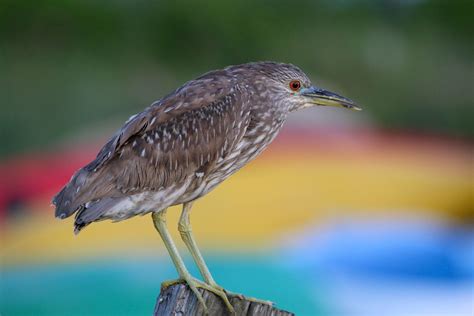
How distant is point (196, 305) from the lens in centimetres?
337

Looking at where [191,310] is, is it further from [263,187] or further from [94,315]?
[263,187]

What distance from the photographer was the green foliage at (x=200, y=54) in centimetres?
1243

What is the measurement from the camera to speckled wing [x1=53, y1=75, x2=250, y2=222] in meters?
3.83

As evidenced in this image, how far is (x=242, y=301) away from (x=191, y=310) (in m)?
0.20

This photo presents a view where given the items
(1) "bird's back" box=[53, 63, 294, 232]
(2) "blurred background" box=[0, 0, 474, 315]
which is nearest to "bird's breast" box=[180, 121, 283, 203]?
(1) "bird's back" box=[53, 63, 294, 232]

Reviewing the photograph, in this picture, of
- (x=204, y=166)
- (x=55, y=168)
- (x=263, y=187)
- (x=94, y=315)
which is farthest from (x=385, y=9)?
(x=204, y=166)

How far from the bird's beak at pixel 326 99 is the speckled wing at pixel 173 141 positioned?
352 mm

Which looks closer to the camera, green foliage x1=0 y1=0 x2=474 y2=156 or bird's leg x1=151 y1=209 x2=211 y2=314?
bird's leg x1=151 y1=209 x2=211 y2=314

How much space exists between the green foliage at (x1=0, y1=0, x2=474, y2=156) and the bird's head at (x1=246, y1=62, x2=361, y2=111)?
8266 mm

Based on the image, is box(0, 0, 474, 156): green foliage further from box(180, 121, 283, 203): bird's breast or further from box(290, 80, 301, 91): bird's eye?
box(180, 121, 283, 203): bird's breast

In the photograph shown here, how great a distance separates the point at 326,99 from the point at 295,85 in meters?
0.16

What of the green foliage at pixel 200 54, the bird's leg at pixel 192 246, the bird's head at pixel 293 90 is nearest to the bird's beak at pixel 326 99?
the bird's head at pixel 293 90

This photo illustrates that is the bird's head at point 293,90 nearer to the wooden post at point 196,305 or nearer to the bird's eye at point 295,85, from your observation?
the bird's eye at point 295,85

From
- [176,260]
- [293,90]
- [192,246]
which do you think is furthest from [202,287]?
[293,90]
